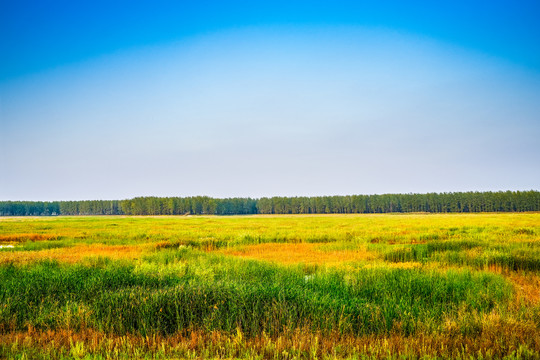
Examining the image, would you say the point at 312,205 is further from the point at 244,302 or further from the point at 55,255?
the point at 244,302

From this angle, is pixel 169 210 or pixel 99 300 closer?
pixel 99 300

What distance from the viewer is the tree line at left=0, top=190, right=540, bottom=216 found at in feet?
472

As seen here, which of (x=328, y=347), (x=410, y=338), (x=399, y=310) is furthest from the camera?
(x=399, y=310)

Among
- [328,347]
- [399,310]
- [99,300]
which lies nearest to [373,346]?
[328,347]

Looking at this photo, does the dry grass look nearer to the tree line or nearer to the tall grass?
the tall grass

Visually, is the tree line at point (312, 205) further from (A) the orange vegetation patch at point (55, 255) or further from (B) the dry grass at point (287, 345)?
(B) the dry grass at point (287, 345)

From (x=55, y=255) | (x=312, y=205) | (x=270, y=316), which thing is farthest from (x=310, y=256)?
(x=312, y=205)

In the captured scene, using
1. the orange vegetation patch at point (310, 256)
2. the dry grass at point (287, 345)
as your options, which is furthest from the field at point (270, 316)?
the orange vegetation patch at point (310, 256)

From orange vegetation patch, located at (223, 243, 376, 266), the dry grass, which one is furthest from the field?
orange vegetation patch, located at (223, 243, 376, 266)

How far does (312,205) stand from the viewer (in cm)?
16800

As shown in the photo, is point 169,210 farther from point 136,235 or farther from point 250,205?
point 136,235

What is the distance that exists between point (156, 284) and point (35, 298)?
2.55 m

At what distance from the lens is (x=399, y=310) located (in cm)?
596

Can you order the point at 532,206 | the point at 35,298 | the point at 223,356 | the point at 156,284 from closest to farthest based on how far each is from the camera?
the point at 223,356
the point at 35,298
the point at 156,284
the point at 532,206
